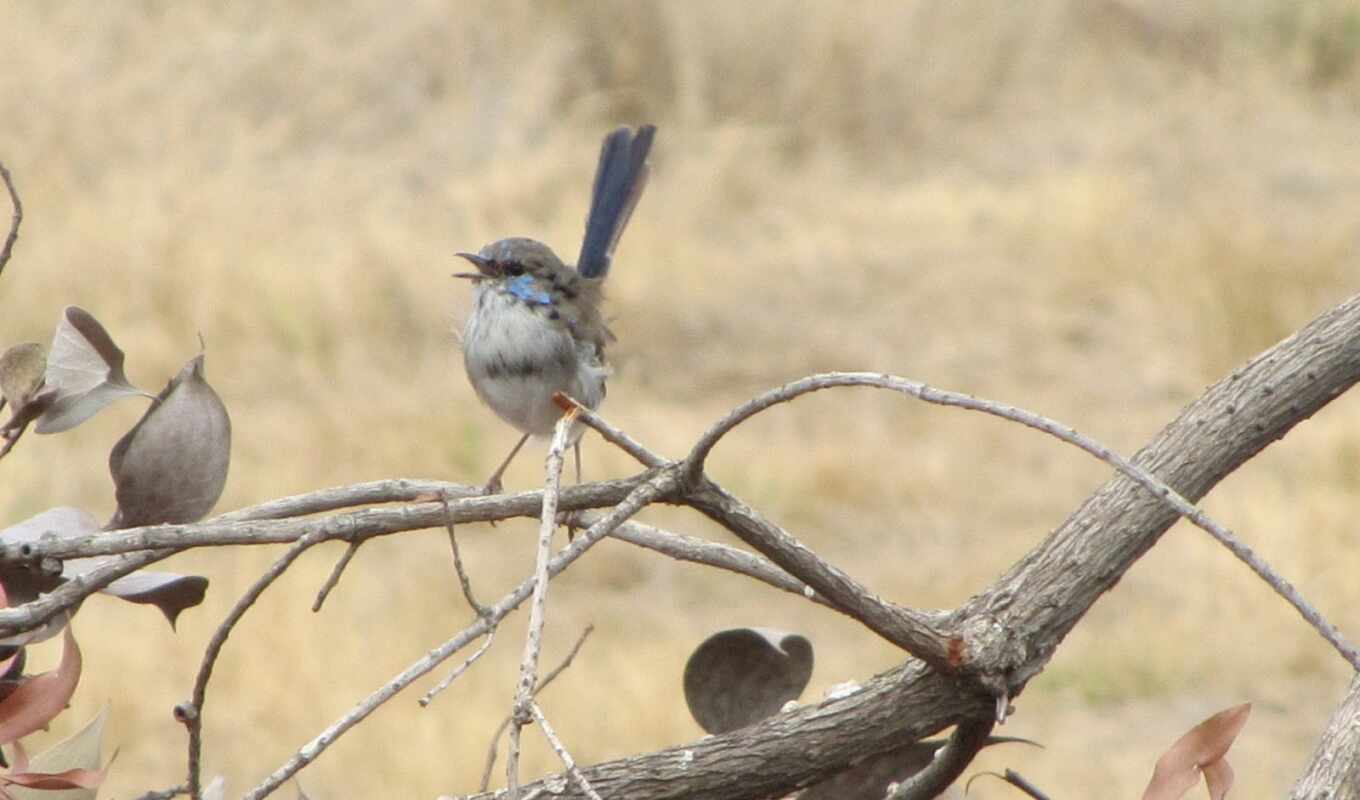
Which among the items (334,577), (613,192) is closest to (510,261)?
(613,192)

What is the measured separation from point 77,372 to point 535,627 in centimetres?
50

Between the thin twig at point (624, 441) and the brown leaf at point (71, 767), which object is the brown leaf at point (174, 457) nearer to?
the brown leaf at point (71, 767)

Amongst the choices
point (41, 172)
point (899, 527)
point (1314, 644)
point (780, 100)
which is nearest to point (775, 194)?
point (780, 100)

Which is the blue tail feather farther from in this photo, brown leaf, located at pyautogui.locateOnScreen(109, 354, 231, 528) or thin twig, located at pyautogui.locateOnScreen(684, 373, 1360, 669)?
thin twig, located at pyautogui.locateOnScreen(684, 373, 1360, 669)

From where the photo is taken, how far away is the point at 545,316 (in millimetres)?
2805

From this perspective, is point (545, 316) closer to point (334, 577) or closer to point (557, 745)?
point (334, 577)

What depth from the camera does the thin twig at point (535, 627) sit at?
856 millimetres

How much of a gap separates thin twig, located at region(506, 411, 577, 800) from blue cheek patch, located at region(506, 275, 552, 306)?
1.85 m

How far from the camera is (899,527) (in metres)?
7.30

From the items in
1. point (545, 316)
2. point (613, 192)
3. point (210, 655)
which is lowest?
point (210, 655)

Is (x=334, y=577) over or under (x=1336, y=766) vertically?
over

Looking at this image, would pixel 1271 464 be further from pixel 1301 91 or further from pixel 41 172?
pixel 41 172

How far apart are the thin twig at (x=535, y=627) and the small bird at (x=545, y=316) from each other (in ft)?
5.16

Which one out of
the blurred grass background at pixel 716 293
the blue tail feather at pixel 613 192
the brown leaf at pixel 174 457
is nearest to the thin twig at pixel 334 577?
the brown leaf at pixel 174 457
